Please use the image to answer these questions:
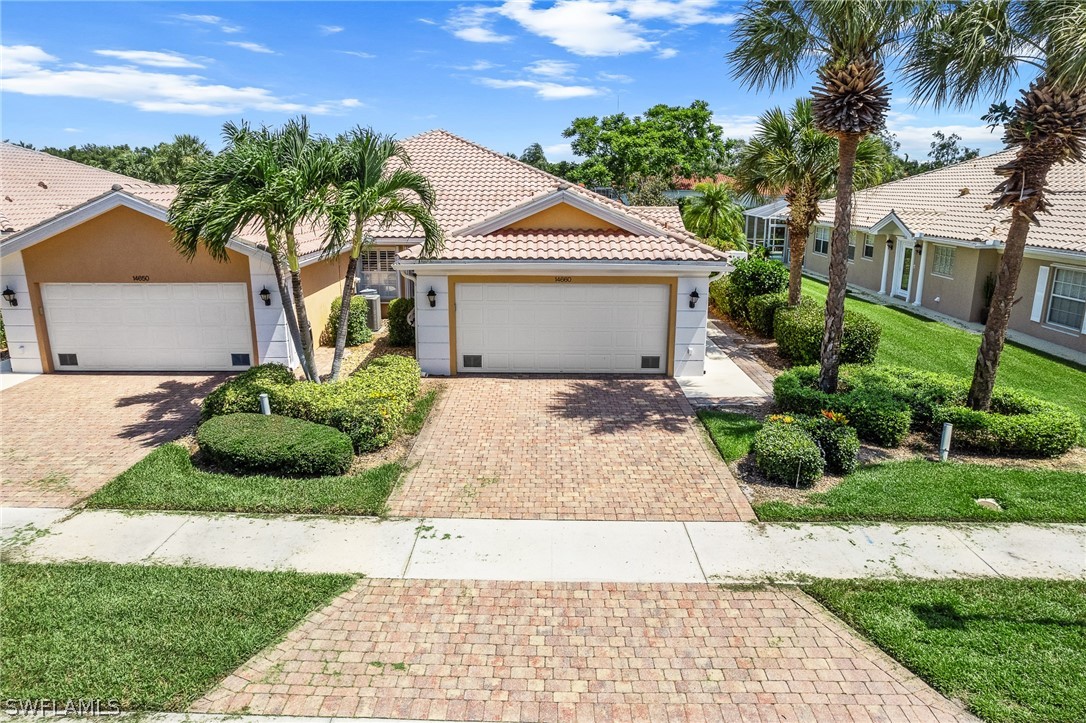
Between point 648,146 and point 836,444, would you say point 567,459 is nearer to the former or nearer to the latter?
point 836,444

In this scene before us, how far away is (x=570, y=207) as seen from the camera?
15.5 meters

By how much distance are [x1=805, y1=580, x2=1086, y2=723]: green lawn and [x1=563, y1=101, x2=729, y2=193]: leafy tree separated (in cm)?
4582

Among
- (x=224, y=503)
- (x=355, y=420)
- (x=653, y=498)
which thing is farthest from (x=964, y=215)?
(x=224, y=503)

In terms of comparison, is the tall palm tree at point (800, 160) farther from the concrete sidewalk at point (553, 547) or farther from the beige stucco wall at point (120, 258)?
the beige stucco wall at point (120, 258)

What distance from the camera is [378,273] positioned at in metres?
Answer: 20.2

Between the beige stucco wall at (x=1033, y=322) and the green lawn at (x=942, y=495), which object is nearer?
the green lawn at (x=942, y=495)

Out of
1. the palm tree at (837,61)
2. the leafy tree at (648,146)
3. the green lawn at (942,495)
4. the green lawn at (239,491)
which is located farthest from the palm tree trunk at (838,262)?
the leafy tree at (648,146)

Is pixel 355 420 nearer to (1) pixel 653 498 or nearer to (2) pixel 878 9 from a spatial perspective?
(1) pixel 653 498

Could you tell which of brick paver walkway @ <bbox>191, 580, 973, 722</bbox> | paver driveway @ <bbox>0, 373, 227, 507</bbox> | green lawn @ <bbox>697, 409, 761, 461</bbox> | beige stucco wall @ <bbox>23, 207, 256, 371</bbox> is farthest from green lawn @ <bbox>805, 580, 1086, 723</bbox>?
beige stucco wall @ <bbox>23, 207, 256, 371</bbox>

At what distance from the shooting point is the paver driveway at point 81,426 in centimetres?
934

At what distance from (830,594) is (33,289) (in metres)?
16.4

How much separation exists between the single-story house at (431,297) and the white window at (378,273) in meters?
4.69

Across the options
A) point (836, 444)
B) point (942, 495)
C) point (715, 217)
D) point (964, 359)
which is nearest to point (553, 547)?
point (836, 444)

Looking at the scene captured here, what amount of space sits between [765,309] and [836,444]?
31.6 feet
